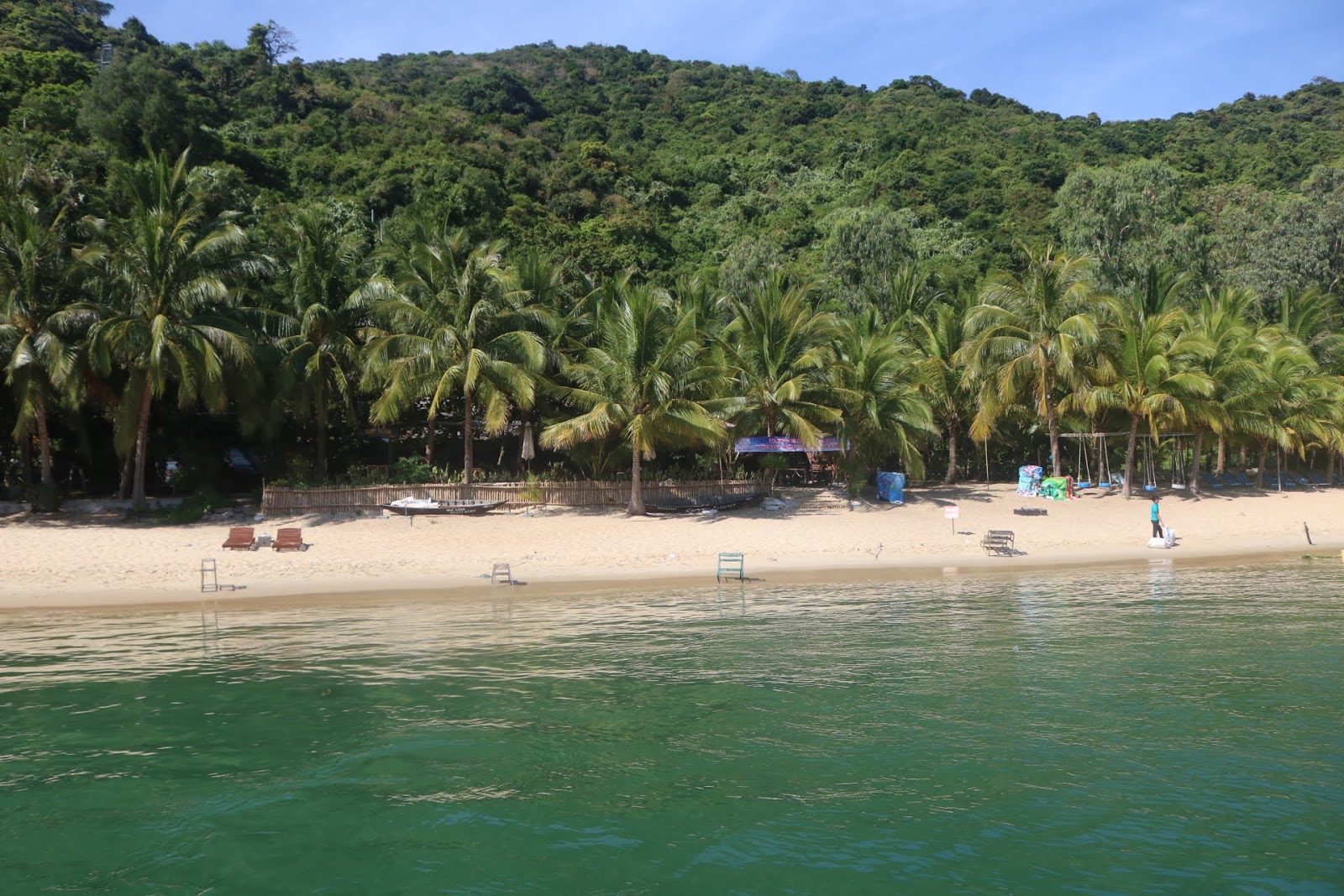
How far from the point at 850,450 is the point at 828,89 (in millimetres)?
91578

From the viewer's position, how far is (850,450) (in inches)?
1240

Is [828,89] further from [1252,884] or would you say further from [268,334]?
[1252,884]

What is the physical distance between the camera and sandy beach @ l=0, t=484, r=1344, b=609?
21078 mm

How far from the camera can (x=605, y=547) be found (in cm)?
2481

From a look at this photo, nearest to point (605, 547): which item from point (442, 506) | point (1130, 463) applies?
point (442, 506)

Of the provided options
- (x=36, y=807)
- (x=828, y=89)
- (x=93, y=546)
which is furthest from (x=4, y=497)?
(x=828, y=89)

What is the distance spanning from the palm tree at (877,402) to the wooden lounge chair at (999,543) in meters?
6.08

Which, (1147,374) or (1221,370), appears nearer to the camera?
(1147,374)

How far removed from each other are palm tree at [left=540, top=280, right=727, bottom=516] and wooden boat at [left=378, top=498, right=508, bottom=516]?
2592mm

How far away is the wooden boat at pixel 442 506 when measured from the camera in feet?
87.6

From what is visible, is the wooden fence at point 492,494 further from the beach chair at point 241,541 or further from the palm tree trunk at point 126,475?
the palm tree trunk at point 126,475

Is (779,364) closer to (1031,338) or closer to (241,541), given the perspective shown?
(1031,338)

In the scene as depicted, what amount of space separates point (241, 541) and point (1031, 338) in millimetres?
25712

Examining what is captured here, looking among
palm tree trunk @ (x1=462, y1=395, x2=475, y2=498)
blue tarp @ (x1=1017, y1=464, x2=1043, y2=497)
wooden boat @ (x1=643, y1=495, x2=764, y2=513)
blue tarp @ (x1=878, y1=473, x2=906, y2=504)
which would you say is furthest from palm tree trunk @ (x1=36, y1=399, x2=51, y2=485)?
blue tarp @ (x1=1017, y1=464, x2=1043, y2=497)
